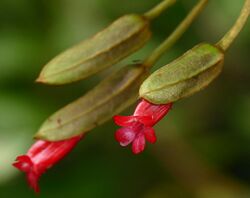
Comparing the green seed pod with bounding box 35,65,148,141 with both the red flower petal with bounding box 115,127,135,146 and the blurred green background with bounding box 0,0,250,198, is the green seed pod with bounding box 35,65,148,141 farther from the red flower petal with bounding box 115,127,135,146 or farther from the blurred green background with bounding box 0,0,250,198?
the blurred green background with bounding box 0,0,250,198

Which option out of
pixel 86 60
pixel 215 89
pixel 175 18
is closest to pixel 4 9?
pixel 175 18

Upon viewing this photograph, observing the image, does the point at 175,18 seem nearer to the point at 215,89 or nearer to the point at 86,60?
the point at 215,89

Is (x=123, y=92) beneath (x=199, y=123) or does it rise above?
above

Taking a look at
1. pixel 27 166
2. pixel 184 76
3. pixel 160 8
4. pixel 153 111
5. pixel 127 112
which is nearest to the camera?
pixel 184 76

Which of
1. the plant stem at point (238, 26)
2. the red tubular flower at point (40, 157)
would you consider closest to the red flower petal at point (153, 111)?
the plant stem at point (238, 26)

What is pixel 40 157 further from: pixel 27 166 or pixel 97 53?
pixel 97 53

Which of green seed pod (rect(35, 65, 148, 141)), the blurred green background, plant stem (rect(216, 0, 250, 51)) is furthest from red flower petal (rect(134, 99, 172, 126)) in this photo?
the blurred green background

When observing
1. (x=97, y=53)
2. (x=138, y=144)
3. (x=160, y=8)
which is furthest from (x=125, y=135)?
(x=160, y=8)
